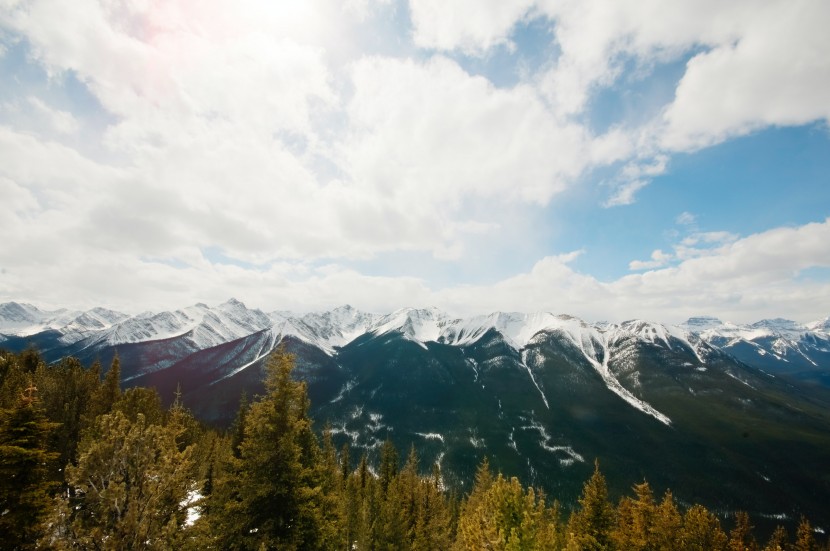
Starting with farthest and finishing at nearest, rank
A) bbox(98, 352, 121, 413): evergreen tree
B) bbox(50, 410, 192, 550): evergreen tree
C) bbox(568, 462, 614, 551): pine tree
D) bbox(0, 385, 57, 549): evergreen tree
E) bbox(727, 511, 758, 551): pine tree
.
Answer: bbox(98, 352, 121, 413): evergreen tree, bbox(727, 511, 758, 551): pine tree, bbox(568, 462, 614, 551): pine tree, bbox(0, 385, 57, 549): evergreen tree, bbox(50, 410, 192, 550): evergreen tree

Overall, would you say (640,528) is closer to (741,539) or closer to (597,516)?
(597,516)

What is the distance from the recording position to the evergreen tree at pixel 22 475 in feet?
59.4

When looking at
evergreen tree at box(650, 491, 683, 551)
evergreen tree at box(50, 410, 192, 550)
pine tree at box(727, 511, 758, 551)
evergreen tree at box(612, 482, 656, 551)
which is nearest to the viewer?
evergreen tree at box(50, 410, 192, 550)

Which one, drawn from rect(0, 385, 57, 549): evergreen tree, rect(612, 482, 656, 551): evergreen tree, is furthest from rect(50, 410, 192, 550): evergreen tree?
rect(612, 482, 656, 551): evergreen tree

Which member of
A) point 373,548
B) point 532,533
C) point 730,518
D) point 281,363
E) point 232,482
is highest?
point 281,363

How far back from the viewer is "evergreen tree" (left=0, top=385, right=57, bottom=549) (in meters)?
18.1

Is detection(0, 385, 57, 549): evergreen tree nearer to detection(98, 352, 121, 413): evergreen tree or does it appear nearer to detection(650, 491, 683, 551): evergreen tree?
detection(98, 352, 121, 413): evergreen tree

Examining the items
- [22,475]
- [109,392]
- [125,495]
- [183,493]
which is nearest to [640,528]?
[183,493]

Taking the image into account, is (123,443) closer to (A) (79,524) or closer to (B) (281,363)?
(A) (79,524)

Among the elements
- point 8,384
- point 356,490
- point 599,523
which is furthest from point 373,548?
point 8,384

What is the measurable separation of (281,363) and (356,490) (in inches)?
1394

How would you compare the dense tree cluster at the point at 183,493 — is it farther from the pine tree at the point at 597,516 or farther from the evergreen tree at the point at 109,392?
the evergreen tree at the point at 109,392

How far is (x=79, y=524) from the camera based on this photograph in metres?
13.9

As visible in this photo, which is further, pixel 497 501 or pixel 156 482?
pixel 497 501
